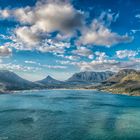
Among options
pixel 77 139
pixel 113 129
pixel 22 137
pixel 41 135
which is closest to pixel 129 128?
pixel 113 129

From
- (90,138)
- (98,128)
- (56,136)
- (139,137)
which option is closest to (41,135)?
(56,136)

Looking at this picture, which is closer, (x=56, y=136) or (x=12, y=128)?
(x=56, y=136)

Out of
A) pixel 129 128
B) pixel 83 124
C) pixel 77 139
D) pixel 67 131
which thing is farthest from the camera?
pixel 83 124

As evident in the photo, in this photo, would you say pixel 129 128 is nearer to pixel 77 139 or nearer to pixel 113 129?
pixel 113 129

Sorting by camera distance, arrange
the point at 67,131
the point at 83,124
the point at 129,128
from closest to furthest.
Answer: the point at 67,131 < the point at 129,128 < the point at 83,124

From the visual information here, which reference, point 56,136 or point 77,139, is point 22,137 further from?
point 77,139

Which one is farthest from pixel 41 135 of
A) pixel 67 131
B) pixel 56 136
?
pixel 67 131

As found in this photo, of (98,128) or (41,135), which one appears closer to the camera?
(41,135)

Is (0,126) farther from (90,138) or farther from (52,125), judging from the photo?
(90,138)
